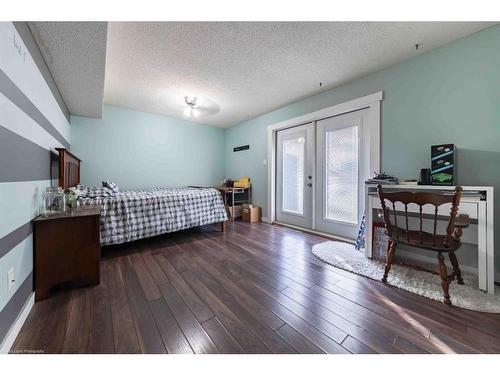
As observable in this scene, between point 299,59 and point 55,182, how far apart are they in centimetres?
311

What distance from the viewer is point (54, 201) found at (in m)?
1.83

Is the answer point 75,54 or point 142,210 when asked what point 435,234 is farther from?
point 75,54

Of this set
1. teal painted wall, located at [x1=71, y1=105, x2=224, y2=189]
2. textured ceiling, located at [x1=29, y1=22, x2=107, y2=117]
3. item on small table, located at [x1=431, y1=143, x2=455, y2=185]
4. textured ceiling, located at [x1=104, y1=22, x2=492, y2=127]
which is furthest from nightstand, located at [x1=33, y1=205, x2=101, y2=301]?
item on small table, located at [x1=431, y1=143, x2=455, y2=185]

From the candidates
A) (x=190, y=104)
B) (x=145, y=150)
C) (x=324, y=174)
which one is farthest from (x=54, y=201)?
(x=324, y=174)

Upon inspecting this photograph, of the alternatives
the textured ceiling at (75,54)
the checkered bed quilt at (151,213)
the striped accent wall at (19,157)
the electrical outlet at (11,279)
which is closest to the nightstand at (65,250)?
the striped accent wall at (19,157)

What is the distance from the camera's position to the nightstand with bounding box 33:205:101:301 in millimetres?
1532

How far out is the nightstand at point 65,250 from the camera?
60.3 inches

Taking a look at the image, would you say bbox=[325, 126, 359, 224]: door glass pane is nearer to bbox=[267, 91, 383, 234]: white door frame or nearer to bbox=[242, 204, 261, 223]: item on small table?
bbox=[267, 91, 383, 234]: white door frame

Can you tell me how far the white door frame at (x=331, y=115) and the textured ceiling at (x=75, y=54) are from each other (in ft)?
9.02

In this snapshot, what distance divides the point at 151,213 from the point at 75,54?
1.84 meters

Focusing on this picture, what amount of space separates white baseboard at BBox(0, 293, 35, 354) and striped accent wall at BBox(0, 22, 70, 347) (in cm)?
3

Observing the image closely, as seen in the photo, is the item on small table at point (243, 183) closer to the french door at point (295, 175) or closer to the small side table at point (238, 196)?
the small side table at point (238, 196)
